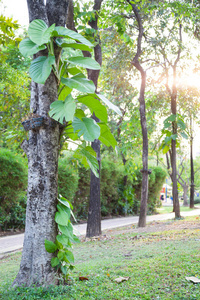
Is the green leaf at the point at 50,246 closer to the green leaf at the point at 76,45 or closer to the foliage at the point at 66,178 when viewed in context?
the green leaf at the point at 76,45

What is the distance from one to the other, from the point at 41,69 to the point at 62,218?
1649 mm

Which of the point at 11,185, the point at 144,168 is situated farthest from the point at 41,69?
the point at 11,185

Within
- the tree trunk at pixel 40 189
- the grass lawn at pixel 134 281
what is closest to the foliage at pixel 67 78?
the tree trunk at pixel 40 189

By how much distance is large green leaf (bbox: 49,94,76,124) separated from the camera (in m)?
2.85

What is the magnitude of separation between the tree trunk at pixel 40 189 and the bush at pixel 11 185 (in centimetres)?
604

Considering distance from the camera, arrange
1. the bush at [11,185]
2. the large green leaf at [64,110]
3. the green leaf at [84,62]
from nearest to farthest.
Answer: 1. the large green leaf at [64,110]
2. the green leaf at [84,62]
3. the bush at [11,185]

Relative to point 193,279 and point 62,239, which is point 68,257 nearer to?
point 62,239

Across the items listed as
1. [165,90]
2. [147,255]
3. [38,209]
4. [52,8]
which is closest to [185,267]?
[147,255]

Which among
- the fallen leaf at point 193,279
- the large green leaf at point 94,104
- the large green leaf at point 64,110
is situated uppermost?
the large green leaf at point 94,104

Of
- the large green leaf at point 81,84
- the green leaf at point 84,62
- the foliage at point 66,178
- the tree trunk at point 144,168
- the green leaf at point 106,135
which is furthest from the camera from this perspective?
the foliage at point 66,178

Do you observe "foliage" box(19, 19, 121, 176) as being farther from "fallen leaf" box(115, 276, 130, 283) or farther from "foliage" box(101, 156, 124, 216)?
"foliage" box(101, 156, 124, 216)

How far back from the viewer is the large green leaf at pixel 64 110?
285 cm

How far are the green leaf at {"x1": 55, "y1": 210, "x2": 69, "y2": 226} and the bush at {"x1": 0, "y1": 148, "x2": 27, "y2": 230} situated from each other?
623 cm

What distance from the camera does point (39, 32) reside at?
313 centimetres
